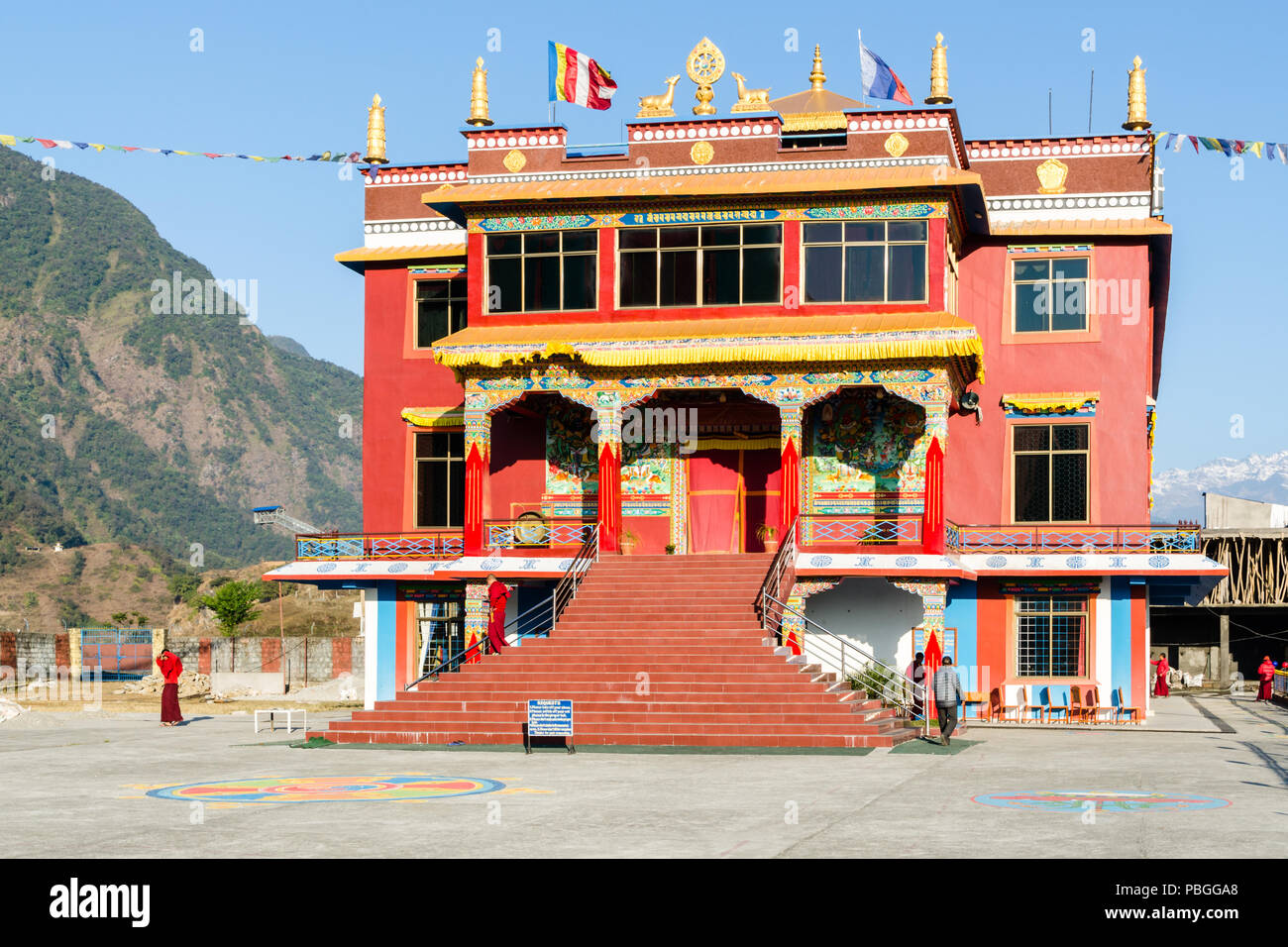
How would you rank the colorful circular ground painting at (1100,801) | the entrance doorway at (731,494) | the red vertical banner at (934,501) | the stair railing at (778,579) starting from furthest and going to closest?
the entrance doorway at (731,494), the red vertical banner at (934,501), the stair railing at (778,579), the colorful circular ground painting at (1100,801)

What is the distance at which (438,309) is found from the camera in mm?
37781

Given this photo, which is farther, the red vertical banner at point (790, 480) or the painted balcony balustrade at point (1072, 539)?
the painted balcony balustrade at point (1072, 539)

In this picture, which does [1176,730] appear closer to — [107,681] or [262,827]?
[262,827]

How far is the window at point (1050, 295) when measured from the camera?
1395 inches

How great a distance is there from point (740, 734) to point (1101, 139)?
1785cm

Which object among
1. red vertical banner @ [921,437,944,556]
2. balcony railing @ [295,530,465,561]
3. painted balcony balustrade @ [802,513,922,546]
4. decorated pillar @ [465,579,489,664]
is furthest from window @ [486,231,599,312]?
red vertical banner @ [921,437,944,556]

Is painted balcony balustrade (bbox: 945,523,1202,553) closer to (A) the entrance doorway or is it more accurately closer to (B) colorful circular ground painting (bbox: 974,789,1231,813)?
(A) the entrance doorway

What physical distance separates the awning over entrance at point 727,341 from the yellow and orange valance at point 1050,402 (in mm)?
2089

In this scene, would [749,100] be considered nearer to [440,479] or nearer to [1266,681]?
[440,479]

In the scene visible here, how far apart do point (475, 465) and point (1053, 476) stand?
501 inches

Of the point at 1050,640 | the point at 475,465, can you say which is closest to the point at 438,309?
the point at 475,465

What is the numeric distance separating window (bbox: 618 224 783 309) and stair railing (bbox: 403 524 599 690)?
512 cm

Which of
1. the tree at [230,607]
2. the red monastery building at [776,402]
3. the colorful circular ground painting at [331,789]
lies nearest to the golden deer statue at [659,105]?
the red monastery building at [776,402]

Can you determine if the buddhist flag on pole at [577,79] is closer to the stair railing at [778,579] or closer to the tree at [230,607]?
the stair railing at [778,579]
